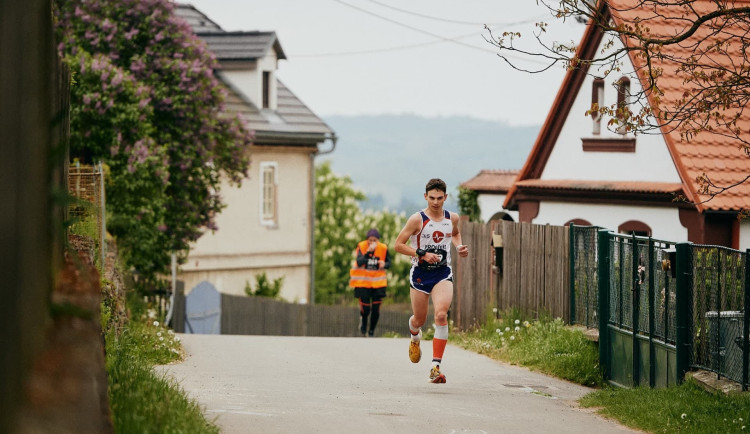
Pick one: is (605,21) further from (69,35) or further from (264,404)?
(69,35)

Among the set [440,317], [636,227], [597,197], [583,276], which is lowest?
[440,317]

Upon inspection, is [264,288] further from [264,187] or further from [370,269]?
[370,269]

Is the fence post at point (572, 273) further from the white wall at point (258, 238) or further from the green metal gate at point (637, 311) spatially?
the white wall at point (258, 238)

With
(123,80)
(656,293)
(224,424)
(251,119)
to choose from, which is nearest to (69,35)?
(123,80)

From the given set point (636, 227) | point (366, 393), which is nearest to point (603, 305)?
point (366, 393)

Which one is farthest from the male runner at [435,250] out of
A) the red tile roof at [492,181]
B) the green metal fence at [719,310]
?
the red tile roof at [492,181]

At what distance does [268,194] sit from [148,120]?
1533 cm

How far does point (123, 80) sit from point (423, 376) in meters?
13.3

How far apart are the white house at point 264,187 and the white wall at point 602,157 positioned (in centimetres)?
1555

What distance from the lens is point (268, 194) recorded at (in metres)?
40.6

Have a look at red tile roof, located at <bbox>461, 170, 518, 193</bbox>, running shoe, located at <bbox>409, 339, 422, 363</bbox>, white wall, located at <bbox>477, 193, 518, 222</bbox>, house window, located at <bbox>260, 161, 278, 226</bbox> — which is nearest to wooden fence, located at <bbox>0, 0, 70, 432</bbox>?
running shoe, located at <bbox>409, 339, 422, 363</bbox>

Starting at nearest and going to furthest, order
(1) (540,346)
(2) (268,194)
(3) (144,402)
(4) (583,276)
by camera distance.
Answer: (3) (144,402) → (1) (540,346) → (4) (583,276) → (2) (268,194)

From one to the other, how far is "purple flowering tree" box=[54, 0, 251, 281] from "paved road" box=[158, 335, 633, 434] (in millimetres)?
7969

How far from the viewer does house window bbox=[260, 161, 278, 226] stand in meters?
40.1
